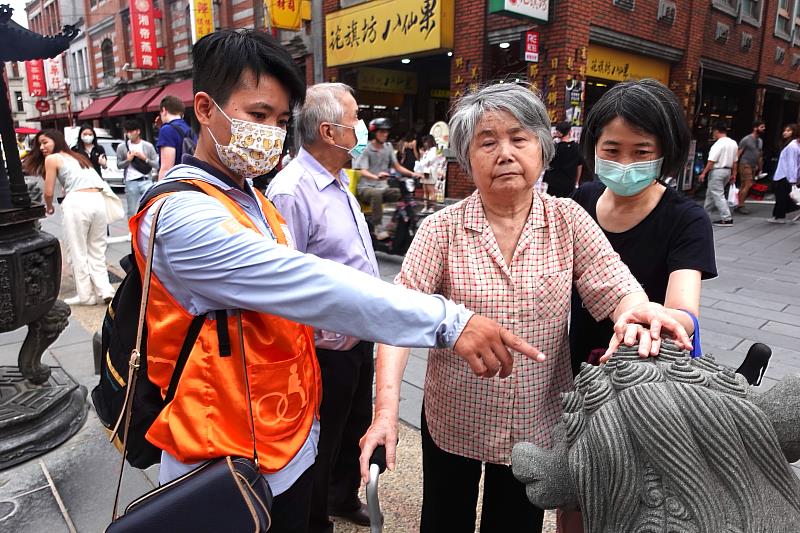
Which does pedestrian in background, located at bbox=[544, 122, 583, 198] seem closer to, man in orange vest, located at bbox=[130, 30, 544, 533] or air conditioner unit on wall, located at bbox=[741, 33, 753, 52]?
man in orange vest, located at bbox=[130, 30, 544, 533]

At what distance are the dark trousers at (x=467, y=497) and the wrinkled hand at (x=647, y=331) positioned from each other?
0.71 metres

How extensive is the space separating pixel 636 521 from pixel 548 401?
28.2 inches

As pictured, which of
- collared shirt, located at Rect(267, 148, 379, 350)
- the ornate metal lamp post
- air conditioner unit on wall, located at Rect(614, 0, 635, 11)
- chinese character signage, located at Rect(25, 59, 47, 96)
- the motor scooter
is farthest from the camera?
chinese character signage, located at Rect(25, 59, 47, 96)

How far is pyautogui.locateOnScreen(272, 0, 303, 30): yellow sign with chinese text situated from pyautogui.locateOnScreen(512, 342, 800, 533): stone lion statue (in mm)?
13868

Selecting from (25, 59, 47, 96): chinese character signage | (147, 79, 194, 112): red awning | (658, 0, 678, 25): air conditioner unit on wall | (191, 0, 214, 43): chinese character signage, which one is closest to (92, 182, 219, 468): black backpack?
(658, 0, 678, 25): air conditioner unit on wall

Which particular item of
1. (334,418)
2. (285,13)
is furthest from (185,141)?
(285,13)

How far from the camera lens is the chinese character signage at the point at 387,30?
1101cm

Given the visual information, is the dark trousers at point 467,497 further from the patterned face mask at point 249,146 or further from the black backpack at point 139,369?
the patterned face mask at point 249,146

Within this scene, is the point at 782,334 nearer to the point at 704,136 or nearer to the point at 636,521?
the point at 636,521

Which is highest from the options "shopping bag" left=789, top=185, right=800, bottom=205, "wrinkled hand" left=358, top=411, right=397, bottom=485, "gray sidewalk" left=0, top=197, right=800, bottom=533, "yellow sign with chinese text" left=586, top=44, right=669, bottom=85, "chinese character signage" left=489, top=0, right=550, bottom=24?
"chinese character signage" left=489, top=0, right=550, bottom=24

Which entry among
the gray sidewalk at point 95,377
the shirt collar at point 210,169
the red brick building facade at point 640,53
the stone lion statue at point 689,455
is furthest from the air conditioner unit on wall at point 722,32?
the stone lion statue at point 689,455

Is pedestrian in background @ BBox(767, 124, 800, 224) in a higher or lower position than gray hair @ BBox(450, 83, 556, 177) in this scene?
lower

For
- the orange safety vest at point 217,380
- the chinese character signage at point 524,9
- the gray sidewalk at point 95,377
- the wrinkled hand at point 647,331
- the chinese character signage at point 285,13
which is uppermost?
the chinese character signage at point 285,13

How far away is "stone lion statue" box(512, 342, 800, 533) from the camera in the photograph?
87cm
